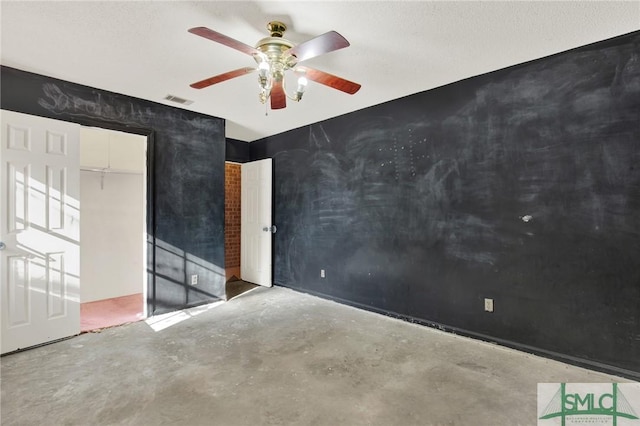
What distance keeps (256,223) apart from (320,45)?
12.2 ft

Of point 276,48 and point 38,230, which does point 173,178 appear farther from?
point 276,48

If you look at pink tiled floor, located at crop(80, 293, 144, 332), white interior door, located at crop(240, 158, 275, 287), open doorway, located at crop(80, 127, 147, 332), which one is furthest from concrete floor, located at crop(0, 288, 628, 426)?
white interior door, located at crop(240, 158, 275, 287)

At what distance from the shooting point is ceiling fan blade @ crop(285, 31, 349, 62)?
165cm

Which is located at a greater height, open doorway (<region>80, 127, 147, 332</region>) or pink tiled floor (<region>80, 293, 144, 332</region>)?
open doorway (<region>80, 127, 147, 332</region>)

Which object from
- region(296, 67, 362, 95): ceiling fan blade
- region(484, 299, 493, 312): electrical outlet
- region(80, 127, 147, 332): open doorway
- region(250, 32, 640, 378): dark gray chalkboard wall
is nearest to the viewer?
region(296, 67, 362, 95): ceiling fan blade

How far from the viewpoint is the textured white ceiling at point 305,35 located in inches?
75.6

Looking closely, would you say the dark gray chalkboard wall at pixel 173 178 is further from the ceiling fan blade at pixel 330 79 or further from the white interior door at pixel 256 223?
the ceiling fan blade at pixel 330 79

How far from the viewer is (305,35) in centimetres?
220

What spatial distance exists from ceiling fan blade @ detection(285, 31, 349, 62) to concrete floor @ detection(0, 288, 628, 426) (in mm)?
2163

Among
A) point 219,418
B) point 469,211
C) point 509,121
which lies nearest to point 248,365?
point 219,418

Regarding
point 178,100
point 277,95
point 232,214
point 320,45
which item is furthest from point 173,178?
point 320,45

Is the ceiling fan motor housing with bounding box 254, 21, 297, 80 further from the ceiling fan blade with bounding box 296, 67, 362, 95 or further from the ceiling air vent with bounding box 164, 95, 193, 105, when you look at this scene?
the ceiling air vent with bounding box 164, 95, 193, 105

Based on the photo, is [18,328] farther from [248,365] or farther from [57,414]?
[248,365]

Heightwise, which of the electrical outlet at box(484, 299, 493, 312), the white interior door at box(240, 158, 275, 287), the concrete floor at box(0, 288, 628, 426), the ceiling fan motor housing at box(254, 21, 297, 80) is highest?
the ceiling fan motor housing at box(254, 21, 297, 80)
